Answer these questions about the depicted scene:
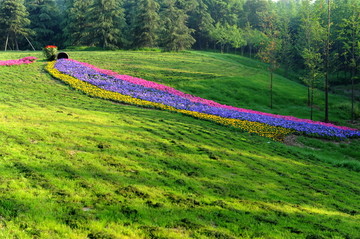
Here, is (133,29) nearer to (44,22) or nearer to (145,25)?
(145,25)

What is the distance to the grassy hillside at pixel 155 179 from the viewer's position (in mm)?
7391

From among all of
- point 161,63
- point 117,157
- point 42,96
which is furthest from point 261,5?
point 117,157

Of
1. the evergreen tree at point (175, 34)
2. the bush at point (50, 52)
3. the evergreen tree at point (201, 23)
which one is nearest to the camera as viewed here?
the bush at point (50, 52)

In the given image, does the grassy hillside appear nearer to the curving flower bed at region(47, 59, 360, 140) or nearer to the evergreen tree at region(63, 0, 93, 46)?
the curving flower bed at region(47, 59, 360, 140)

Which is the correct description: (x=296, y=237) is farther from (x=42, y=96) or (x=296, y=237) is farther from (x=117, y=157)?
(x=42, y=96)

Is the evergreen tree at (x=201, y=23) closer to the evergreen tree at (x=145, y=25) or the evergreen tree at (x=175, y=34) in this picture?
the evergreen tree at (x=175, y=34)

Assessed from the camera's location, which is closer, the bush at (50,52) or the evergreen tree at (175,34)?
the bush at (50,52)

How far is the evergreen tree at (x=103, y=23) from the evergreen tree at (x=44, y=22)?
24274mm

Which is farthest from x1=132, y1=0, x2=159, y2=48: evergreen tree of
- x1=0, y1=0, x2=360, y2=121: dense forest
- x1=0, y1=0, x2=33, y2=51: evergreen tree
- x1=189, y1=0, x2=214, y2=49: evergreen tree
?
x1=0, y1=0, x2=33, y2=51: evergreen tree

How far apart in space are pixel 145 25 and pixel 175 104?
181 ft

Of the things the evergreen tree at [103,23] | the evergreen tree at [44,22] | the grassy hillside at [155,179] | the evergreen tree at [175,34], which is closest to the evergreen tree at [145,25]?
the evergreen tree at [175,34]

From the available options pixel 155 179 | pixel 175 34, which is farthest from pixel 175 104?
pixel 175 34

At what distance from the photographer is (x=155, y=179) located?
10.5m

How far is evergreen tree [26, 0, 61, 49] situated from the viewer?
299 feet
